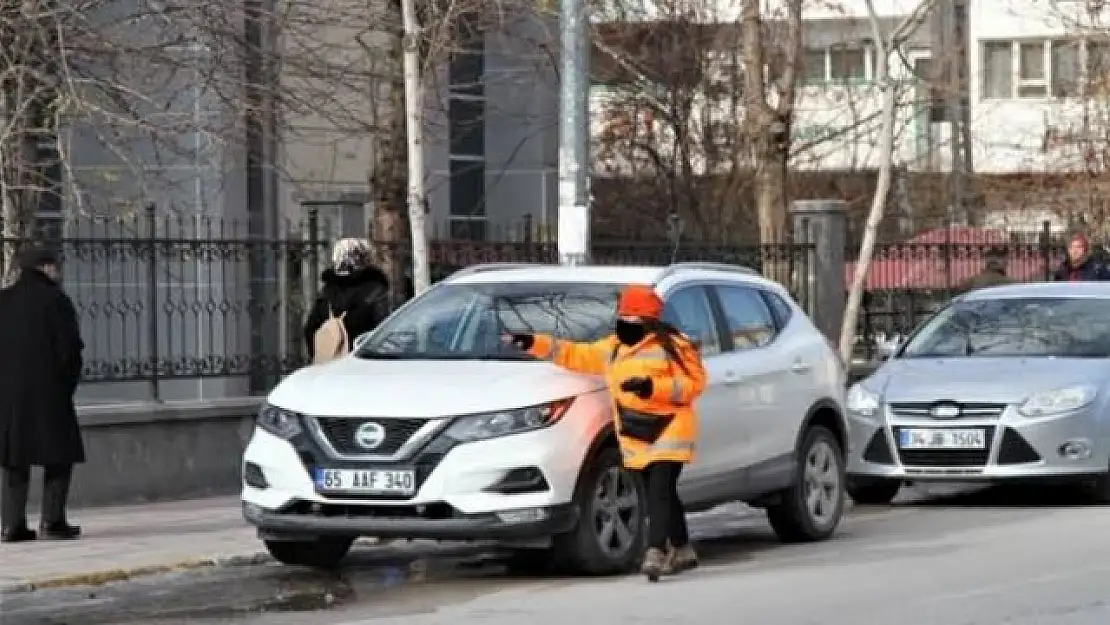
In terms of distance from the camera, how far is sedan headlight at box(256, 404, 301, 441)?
12359mm

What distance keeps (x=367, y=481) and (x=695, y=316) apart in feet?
8.44

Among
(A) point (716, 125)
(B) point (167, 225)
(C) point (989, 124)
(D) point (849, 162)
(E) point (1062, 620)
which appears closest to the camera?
(E) point (1062, 620)

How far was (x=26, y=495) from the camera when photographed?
14.5m

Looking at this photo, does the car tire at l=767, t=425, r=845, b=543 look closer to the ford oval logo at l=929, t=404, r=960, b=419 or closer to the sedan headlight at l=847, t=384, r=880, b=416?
the ford oval logo at l=929, t=404, r=960, b=419

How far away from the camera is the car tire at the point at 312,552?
13.0 metres

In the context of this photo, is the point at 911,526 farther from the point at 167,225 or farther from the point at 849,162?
the point at 849,162

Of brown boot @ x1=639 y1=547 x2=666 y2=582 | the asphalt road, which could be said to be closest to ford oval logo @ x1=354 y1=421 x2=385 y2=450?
the asphalt road

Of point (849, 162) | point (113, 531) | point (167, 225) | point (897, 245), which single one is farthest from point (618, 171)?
point (113, 531)

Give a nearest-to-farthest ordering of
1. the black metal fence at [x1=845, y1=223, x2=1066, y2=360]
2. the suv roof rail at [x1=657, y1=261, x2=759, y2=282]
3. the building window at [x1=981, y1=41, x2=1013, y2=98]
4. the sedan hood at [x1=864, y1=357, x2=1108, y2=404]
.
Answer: the suv roof rail at [x1=657, y1=261, x2=759, y2=282] → the sedan hood at [x1=864, y1=357, x2=1108, y2=404] → the black metal fence at [x1=845, y1=223, x2=1066, y2=360] → the building window at [x1=981, y1=41, x2=1013, y2=98]

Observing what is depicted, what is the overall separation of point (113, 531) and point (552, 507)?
407 centimetres

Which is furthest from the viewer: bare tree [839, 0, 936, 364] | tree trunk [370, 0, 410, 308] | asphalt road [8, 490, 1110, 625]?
bare tree [839, 0, 936, 364]

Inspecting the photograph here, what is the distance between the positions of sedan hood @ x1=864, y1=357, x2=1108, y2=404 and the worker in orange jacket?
448cm

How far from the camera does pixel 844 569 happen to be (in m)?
13.2

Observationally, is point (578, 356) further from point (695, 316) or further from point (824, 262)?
point (824, 262)
